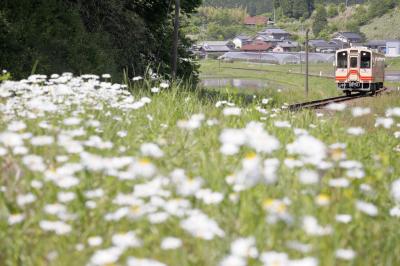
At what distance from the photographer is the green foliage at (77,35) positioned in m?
14.8

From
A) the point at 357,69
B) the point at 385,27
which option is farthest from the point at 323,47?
the point at 357,69

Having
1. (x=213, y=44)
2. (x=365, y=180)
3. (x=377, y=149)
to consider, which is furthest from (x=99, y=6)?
(x=213, y=44)

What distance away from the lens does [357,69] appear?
3209cm

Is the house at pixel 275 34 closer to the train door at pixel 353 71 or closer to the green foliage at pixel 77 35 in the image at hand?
the train door at pixel 353 71

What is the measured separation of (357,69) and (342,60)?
131 cm

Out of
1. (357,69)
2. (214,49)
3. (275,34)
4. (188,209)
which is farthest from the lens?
(275,34)

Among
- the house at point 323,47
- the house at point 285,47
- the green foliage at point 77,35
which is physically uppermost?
the green foliage at point 77,35

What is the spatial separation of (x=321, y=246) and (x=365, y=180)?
1.49 m

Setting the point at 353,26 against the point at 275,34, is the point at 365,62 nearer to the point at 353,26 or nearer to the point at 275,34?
the point at 275,34

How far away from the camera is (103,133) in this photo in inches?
195

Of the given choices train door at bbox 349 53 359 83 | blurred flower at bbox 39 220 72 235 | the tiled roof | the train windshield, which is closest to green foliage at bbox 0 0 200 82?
blurred flower at bbox 39 220 72 235

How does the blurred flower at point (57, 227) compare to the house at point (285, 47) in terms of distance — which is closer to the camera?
the blurred flower at point (57, 227)

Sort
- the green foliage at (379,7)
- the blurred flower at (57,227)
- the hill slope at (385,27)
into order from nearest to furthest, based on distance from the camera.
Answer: the blurred flower at (57,227) < the hill slope at (385,27) < the green foliage at (379,7)

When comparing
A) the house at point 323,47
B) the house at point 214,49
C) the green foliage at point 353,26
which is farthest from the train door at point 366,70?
the green foliage at point 353,26
